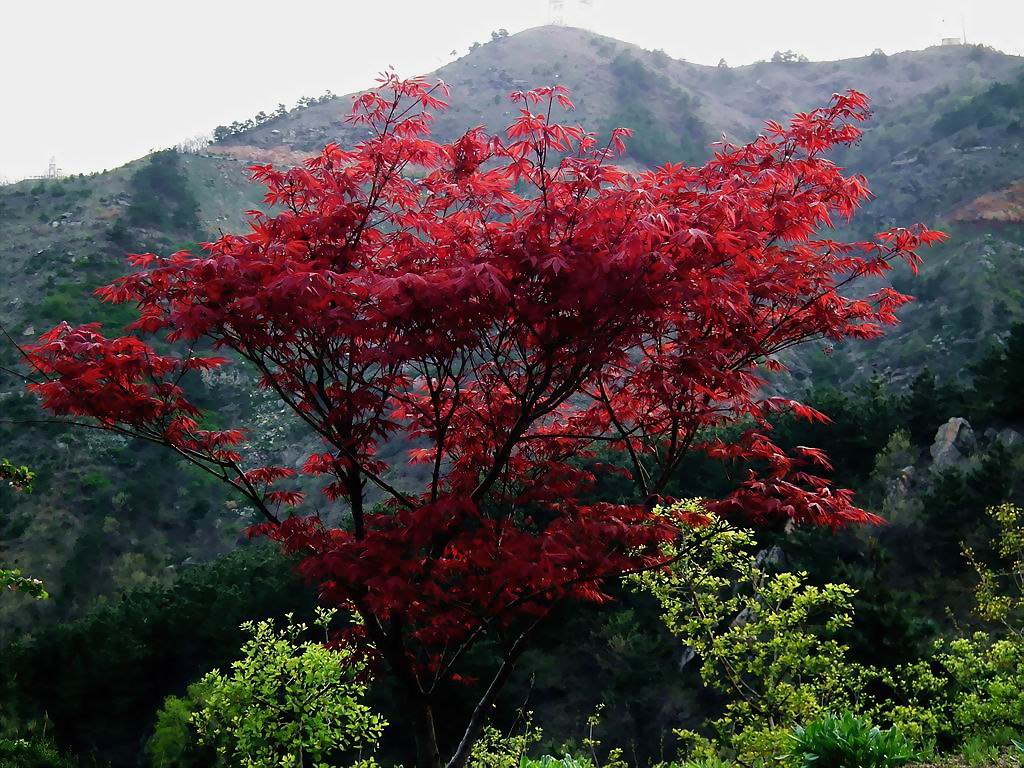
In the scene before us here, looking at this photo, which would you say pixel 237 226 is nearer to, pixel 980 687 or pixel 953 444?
pixel 953 444

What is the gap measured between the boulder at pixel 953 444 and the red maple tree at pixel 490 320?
30.3 feet

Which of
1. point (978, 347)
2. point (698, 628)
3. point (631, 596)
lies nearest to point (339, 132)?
point (978, 347)

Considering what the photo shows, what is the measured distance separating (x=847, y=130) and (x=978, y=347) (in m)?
21.4

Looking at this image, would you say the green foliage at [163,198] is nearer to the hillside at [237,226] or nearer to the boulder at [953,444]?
the hillside at [237,226]

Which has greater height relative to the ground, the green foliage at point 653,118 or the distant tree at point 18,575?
the green foliage at point 653,118

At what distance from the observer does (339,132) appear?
54.4 metres

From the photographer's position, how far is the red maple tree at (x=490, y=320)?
3336 millimetres

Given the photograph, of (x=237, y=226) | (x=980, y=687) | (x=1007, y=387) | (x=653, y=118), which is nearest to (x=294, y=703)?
(x=980, y=687)

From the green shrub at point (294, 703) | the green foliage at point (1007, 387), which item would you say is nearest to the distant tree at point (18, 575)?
the green shrub at point (294, 703)

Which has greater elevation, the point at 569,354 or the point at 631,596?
the point at 569,354

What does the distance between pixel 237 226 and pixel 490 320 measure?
35117 millimetres

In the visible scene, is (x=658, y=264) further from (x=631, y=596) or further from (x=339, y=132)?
(x=339, y=132)

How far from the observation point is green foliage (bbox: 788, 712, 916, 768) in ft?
14.6

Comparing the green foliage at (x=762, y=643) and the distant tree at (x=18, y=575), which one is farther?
the green foliage at (x=762, y=643)
